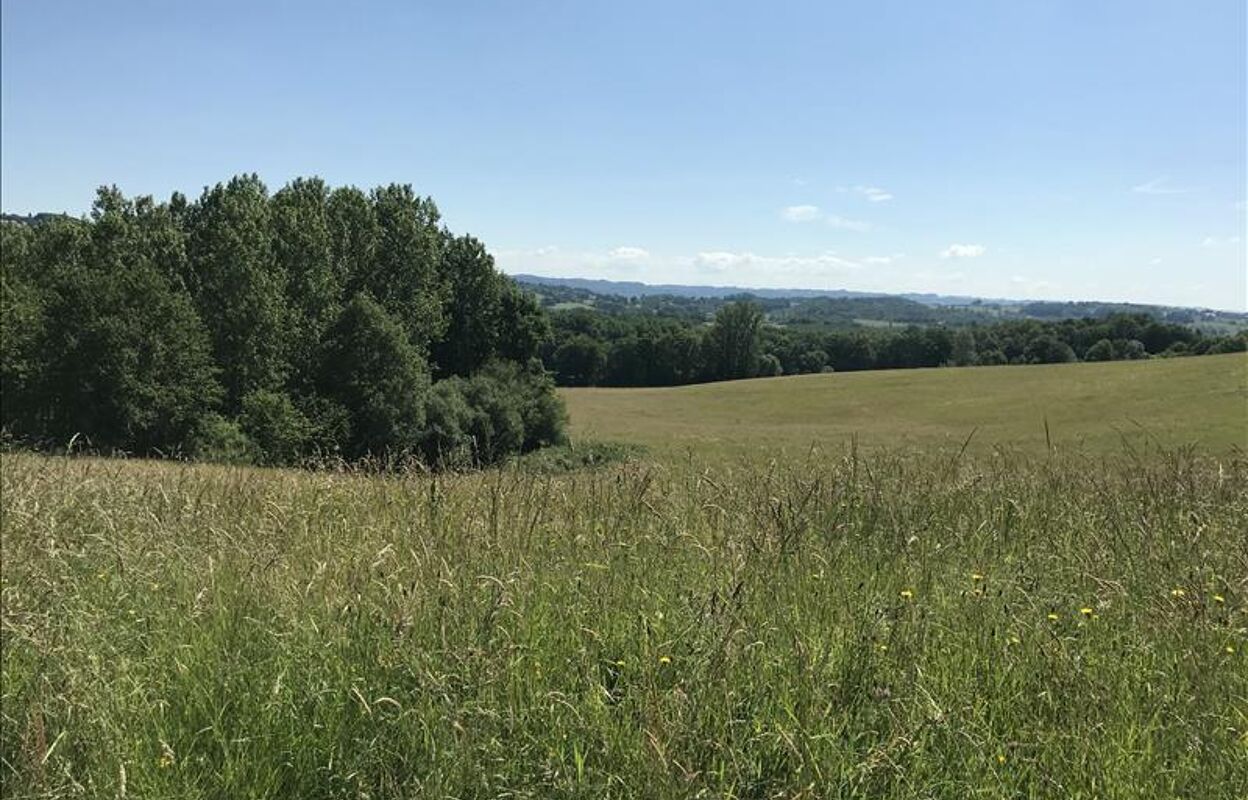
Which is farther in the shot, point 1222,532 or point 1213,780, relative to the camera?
point 1222,532

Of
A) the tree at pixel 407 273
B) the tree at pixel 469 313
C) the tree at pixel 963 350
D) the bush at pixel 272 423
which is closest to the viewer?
the bush at pixel 272 423

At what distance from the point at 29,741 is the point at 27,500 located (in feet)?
10.2

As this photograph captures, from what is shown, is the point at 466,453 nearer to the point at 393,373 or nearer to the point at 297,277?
the point at 393,373

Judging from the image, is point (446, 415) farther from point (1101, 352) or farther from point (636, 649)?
point (1101, 352)

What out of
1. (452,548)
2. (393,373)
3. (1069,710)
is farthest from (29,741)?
(393,373)

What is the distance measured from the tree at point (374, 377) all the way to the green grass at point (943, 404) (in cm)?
1128

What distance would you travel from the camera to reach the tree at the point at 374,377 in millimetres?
46031

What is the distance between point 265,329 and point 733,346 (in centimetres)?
7801

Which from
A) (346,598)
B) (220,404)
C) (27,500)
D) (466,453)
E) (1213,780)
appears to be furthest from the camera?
(220,404)

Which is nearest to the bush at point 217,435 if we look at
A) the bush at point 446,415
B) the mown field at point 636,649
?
the bush at point 446,415

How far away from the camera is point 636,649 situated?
10.0 ft

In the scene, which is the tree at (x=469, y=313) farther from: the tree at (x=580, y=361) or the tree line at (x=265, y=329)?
the tree at (x=580, y=361)

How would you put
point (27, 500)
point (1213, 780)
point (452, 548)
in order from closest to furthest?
1. point (1213, 780)
2. point (452, 548)
3. point (27, 500)

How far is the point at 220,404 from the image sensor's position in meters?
44.4
